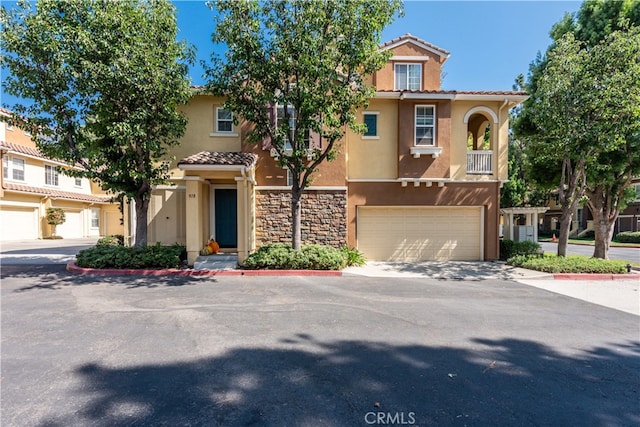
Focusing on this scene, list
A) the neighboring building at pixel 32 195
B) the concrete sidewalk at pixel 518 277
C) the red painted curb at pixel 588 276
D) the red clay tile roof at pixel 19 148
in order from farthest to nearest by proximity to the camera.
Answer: the neighboring building at pixel 32 195
the red clay tile roof at pixel 19 148
the red painted curb at pixel 588 276
the concrete sidewalk at pixel 518 277

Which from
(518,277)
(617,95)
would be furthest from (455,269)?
(617,95)

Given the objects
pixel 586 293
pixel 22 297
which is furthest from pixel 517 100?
pixel 22 297

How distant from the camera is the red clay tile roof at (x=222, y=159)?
10188 mm

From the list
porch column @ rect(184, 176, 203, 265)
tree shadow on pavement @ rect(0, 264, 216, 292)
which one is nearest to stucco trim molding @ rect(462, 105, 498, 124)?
porch column @ rect(184, 176, 203, 265)

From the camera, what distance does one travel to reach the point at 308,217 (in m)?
12.3

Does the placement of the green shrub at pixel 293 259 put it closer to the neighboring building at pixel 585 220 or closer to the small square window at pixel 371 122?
the small square window at pixel 371 122

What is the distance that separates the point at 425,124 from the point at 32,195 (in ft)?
91.4

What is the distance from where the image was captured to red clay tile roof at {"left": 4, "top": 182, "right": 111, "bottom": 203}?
20.7 metres

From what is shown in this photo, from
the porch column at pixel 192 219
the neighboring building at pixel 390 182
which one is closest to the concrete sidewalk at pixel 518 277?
the neighboring building at pixel 390 182

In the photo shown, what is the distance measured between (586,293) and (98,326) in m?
11.8

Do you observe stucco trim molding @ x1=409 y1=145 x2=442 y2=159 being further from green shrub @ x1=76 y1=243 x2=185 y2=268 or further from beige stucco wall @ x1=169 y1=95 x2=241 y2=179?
green shrub @ x1=76 y1=243 x2=185 y2=268

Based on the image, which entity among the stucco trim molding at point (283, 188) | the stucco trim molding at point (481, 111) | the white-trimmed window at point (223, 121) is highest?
the stucco trim molding at point (481, 111)

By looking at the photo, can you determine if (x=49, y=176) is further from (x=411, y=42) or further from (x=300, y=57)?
(x=411, y=42)

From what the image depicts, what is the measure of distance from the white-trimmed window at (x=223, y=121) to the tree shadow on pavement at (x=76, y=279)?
6423mm
